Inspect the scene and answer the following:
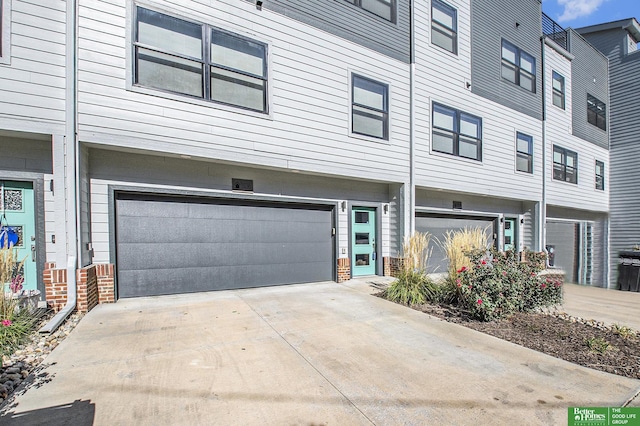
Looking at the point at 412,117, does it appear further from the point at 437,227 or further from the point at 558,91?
the point at 558,91

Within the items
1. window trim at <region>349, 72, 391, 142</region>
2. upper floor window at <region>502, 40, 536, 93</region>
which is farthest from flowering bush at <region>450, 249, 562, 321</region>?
upper floor window at <region>502, 40, 536, 93</region>

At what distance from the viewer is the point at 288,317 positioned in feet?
15.8

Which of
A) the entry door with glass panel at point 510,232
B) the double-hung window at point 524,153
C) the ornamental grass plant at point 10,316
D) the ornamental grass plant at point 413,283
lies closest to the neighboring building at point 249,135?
the double-hung window at point 524,153

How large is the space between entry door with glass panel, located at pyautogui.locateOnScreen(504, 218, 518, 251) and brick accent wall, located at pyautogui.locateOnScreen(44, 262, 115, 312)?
12.2m

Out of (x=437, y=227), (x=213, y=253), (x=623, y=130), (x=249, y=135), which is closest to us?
(x=249, y=135)

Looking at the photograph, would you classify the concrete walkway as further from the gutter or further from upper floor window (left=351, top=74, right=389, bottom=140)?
upper floor window (left=351, top=74, right=389, bottom=140)

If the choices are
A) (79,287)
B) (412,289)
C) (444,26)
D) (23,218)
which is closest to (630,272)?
(444,26)

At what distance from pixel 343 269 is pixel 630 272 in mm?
11891

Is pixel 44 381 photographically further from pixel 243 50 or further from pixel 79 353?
pixel 243 50

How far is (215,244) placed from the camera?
21.5 ft

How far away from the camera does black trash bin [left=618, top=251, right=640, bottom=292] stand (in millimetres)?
11742

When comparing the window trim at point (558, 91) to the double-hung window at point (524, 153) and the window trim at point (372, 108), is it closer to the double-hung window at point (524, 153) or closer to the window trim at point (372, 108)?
the double-hung window at point (524, 153)

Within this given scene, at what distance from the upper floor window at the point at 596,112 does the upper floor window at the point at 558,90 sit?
234cm

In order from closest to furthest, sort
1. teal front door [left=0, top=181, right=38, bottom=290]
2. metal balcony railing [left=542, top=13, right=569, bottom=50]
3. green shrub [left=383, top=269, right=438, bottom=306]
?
teal front door [left=0, top=181, right=38, bottom=290]
green shrub [left=383, top=269, right=438, bottom=306]
metal balcony railing [left=542, top=13, right=569, bottom=50]
